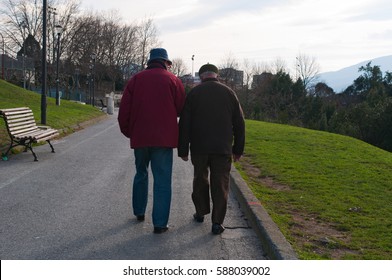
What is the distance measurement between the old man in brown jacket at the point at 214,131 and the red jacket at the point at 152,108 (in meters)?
0.17

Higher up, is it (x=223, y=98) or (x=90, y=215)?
(x=223, y=98)

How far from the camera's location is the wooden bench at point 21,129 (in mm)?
10605

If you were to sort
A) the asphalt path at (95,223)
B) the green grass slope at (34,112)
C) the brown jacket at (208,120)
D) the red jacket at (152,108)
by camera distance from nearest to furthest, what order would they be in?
1. the asphalt path at (95,223)
2. the red jacket at (152,108)
3. the brown jacket at (208,120)
4. the green grass slope at (34,112)

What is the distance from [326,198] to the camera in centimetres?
733

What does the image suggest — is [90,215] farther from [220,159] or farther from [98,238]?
[220,159]

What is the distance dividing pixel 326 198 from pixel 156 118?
3089 millimetres

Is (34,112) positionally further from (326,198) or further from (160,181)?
(160,181)

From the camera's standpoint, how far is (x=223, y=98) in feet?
18.9

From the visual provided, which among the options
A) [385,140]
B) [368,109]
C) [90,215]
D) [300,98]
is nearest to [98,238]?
[90,215]

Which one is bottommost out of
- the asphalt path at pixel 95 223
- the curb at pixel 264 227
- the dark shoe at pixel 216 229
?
the asphalt path at pixel 95 223

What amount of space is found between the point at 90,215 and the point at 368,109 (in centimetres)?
3349

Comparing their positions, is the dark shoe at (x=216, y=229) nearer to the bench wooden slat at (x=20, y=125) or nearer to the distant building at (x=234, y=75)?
the bench wooden slat at (x=20, y=125)

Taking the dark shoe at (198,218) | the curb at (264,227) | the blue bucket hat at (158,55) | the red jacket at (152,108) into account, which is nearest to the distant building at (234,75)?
the curb at (264,227)

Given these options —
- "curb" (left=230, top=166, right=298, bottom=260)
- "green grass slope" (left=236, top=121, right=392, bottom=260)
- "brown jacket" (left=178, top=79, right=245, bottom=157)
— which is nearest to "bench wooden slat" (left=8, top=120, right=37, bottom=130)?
"green grass slope" (left=236, top=121, right=392, bottom=260)
